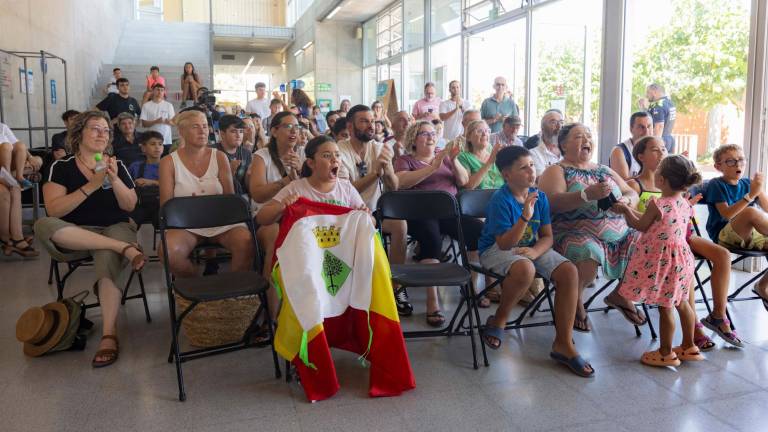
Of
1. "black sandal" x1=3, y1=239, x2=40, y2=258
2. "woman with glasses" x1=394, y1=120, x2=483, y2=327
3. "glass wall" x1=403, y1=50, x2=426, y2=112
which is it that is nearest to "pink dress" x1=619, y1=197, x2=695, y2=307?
"woman with glasses" x1=394, y1=120, x2=483, y2=327

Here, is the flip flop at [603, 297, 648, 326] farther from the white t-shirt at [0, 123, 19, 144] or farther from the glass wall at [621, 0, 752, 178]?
the white t-shirt at [0, 123, 19, 144]

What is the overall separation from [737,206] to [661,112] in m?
2.47

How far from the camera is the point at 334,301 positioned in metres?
2.77

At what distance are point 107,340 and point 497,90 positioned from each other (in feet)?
17.2

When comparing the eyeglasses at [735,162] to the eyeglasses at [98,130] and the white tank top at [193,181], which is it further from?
the eyeglasses at [98,130]

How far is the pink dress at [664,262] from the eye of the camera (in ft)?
9.62

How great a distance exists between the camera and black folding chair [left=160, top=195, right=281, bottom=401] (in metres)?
2.68

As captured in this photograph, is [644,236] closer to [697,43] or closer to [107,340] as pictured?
[107,340]

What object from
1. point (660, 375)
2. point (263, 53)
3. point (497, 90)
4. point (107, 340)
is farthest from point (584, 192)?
point (263, 53)

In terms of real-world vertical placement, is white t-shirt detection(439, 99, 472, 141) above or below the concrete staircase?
below

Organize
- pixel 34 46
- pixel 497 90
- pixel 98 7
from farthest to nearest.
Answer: pixel 98 7 < pixel 34 46 < pixel 497 90

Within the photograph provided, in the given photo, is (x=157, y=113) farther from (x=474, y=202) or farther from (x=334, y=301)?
(x=334, y=301)

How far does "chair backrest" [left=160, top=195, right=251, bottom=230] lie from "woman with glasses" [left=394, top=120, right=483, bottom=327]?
3.65 feet

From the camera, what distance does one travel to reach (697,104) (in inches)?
226
